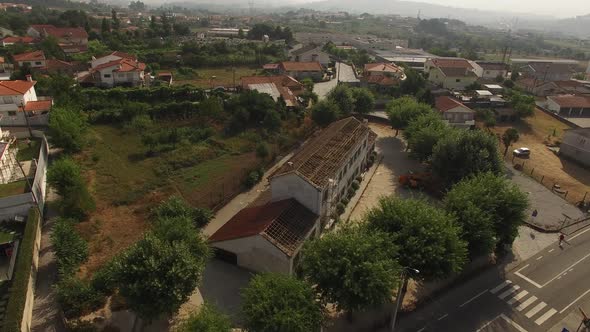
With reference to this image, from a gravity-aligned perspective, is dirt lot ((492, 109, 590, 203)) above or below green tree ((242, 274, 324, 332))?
below

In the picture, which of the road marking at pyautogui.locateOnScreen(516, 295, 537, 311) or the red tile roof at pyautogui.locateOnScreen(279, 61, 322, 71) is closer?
the road marking at pyautogui.locateOnScreen(516, 295, 537, 311)

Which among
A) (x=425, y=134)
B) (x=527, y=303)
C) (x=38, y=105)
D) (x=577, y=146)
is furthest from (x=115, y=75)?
(x=577, y=146)

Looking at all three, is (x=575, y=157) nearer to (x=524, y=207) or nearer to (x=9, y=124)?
(x=524, y=207)

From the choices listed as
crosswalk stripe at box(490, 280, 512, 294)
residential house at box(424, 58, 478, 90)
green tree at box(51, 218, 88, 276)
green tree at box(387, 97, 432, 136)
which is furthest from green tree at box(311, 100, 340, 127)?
residential house at box(424, 58, 478, 90)

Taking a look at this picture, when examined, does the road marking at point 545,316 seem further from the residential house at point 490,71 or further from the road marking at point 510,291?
the residential house at point 490,71

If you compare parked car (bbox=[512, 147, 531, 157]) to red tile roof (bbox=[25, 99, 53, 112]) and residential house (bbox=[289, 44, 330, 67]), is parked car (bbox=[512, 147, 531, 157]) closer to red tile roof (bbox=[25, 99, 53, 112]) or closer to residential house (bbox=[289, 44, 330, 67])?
residential house (bbox=[289, 44, 330, 67])

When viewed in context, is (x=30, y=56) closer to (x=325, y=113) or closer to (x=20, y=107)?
(x=20, y=107)
